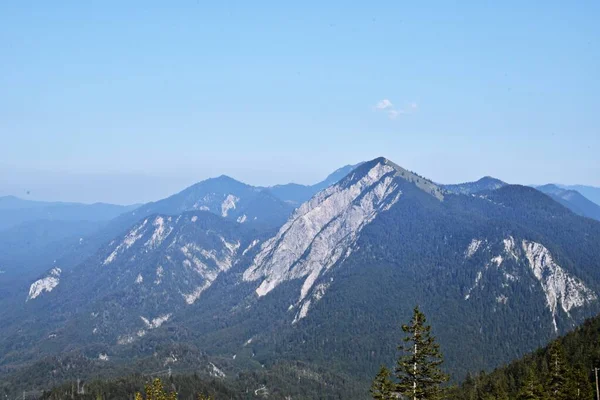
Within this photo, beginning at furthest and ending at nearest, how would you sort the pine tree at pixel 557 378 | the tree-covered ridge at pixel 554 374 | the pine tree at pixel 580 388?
the pine tree at pixel 580 388
the tree-covered ridge at pixel 554 374
the pine tree at pixel 557 378

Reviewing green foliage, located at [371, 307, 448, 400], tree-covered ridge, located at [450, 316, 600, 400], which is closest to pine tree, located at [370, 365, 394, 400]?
green foliage, located at [371, 307, 448, 400]

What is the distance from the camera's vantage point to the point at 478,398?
15312 cm

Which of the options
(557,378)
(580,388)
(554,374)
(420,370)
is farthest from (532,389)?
(580,388)

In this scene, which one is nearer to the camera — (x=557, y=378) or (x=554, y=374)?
(x=554, y=374)

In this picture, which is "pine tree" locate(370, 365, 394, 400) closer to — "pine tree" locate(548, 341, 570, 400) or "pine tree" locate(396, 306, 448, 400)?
"pine tree" locate(396, 306, 448, 400)

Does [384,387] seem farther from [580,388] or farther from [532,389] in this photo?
[580,388]

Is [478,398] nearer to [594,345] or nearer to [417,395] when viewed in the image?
[594,345]

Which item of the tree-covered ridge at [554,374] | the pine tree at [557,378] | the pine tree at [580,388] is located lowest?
the tree-covered ridge at [554,374]

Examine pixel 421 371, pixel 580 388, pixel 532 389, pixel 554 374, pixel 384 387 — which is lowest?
pixel 580 388

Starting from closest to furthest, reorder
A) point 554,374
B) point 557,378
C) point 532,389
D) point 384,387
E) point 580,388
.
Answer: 1. point 384,387
2. point 532,389
3. point 554,374
4. point 557,378
5. point 580,388

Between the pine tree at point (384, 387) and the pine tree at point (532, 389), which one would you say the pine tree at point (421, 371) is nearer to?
the pine tree at point (384, 387)

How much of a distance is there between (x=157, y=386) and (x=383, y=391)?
24.4m

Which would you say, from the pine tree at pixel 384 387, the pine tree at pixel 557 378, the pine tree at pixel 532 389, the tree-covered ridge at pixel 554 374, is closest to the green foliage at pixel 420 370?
the pine tree at pixel 384 387

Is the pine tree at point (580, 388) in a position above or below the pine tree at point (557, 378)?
below
